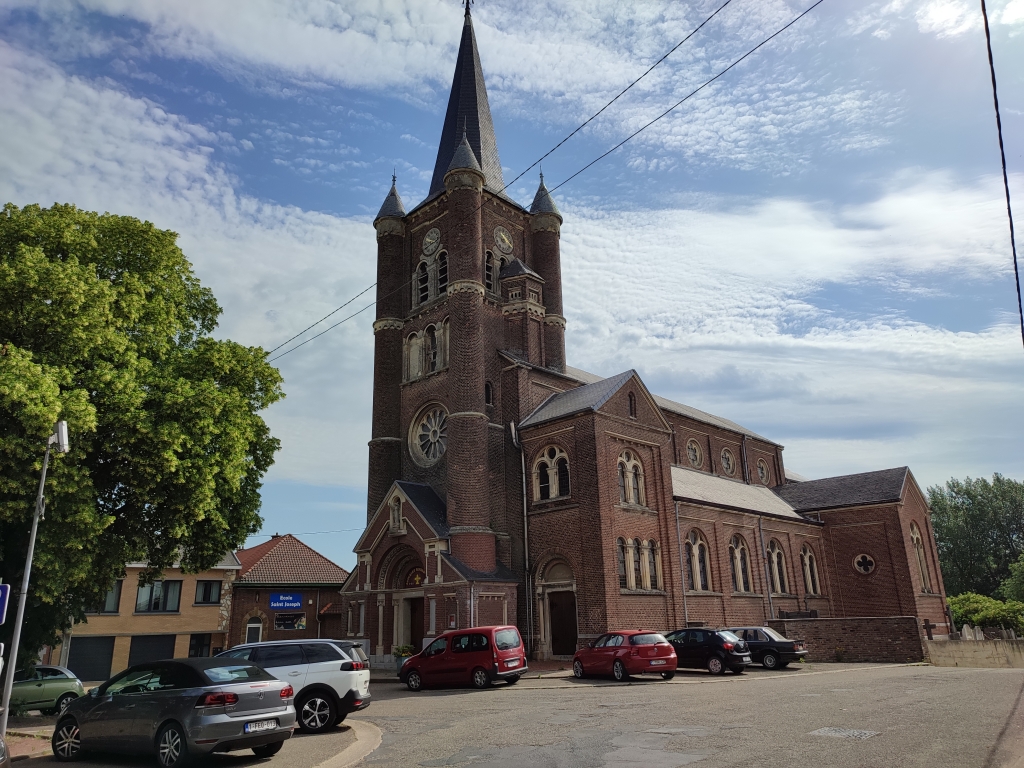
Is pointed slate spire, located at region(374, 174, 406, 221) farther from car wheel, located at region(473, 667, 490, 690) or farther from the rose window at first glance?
car wheel, located at region(473, 667, 490, 690)

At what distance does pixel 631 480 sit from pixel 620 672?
10971 mm

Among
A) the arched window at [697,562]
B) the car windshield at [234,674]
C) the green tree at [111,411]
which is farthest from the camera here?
the arched window at [697,562]

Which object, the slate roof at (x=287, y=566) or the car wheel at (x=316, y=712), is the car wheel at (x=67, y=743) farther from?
the slate roof at (x=287, y=566)

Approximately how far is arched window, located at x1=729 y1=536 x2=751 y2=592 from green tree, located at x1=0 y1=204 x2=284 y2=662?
2420cm

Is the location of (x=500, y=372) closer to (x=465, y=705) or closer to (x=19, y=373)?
(x=465, y=705)

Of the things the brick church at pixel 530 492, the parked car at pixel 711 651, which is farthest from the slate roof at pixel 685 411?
the parked car at pixel 711 651

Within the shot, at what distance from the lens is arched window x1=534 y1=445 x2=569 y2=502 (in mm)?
30219

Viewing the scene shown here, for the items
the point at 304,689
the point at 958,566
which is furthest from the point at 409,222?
the point at 958,566

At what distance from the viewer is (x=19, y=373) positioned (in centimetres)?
1378

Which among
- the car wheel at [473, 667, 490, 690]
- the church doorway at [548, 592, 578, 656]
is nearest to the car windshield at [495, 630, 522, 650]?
the car wheel at [473, 667, 490, 690]

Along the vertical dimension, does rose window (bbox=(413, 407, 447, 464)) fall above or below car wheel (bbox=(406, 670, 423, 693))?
above

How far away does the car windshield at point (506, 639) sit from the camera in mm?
20117

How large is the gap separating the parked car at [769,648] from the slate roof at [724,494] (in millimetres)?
8368

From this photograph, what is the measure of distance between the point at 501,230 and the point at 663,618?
20.7m
